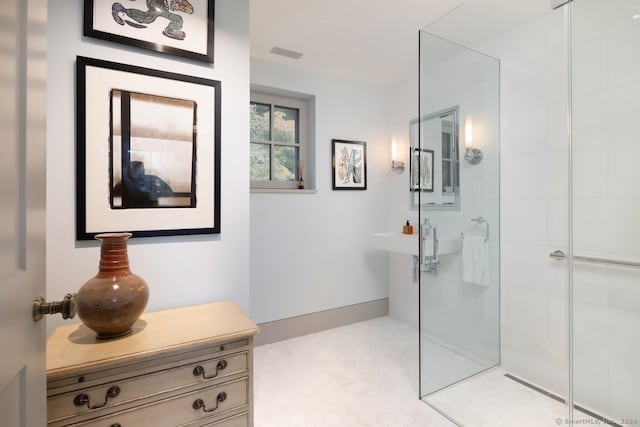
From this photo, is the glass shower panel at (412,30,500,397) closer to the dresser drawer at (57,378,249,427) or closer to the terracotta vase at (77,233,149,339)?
the dresser drawer at (57,378,249,427)

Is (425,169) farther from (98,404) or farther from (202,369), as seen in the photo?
(98,404)

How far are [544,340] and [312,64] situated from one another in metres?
2.79

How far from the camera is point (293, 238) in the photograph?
2.93 m

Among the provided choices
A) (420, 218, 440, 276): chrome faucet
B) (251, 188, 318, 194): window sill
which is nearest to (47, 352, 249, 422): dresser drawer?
(420, 218, 440, 276): chrome faucet

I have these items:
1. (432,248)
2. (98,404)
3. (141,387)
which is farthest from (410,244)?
(98,404)

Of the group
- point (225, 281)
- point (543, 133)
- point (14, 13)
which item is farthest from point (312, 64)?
point (14, 13)

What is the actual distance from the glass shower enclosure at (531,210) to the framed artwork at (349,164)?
3.32 ft

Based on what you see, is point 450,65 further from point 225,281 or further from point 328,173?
point 225,281

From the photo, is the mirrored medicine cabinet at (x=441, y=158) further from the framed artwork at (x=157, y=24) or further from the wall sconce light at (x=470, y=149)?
the framed artwork at (x=157, y=24)

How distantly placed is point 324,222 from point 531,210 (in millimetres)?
1705

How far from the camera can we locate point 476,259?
231 cm

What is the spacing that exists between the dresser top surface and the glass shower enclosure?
1.39 meters

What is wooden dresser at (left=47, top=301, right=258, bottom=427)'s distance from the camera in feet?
3.47

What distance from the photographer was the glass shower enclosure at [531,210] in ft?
5.39
